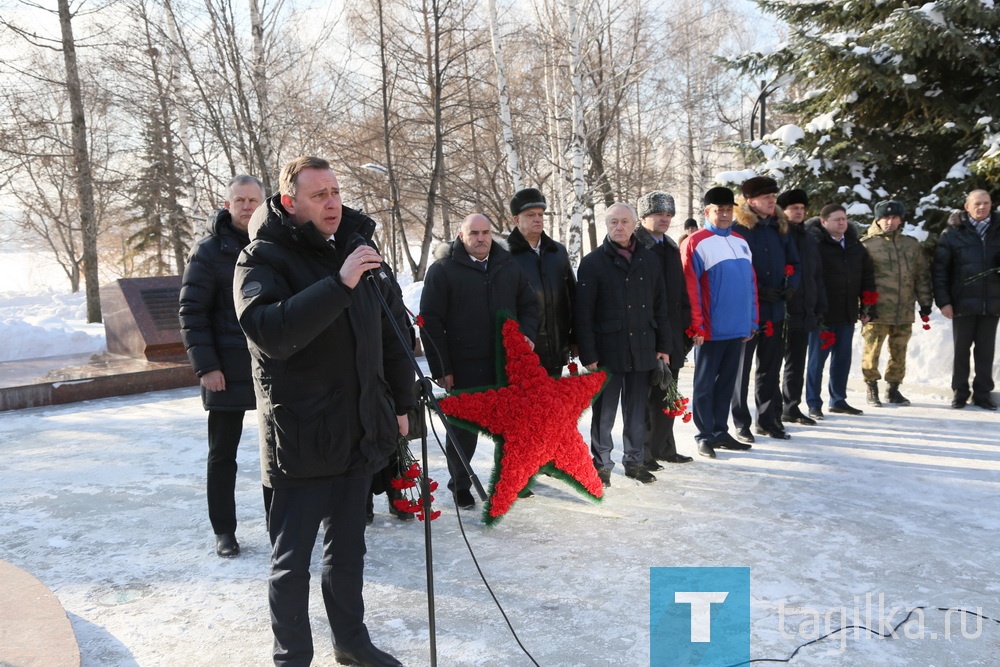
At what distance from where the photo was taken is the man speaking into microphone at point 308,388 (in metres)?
2.54

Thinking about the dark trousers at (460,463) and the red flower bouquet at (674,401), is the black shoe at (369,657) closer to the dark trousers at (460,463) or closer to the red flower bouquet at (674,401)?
Result: the dark trousers at (460,463)


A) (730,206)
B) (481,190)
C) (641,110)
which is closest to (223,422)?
(730,206)

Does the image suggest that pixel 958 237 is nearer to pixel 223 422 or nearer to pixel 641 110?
pixel 223 422

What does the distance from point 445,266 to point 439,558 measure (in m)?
1.72

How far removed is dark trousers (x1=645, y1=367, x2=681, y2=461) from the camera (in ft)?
18.2

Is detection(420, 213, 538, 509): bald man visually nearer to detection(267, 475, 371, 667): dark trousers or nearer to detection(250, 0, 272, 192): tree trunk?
detection(267, 475, 371, 667): dark trousers

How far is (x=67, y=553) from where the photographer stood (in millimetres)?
4121

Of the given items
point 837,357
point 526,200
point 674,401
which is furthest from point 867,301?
point 526,200

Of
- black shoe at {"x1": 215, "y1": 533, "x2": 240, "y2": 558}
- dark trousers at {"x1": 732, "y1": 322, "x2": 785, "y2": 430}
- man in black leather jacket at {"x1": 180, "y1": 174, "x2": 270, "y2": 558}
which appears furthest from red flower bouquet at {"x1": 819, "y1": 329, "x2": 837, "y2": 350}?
black shoe at {"x1": 215, "y1": 533, "x2": 240, "y2": 558}

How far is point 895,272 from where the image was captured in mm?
7469

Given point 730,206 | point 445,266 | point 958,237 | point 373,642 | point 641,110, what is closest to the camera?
point 373,642

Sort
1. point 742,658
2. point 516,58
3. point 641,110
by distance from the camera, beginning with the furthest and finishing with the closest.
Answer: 1. point 641,110
2. point 516,58
3. point 742,658

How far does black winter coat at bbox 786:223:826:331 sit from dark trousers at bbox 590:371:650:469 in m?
2.08

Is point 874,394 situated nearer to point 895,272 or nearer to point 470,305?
point 895,272
